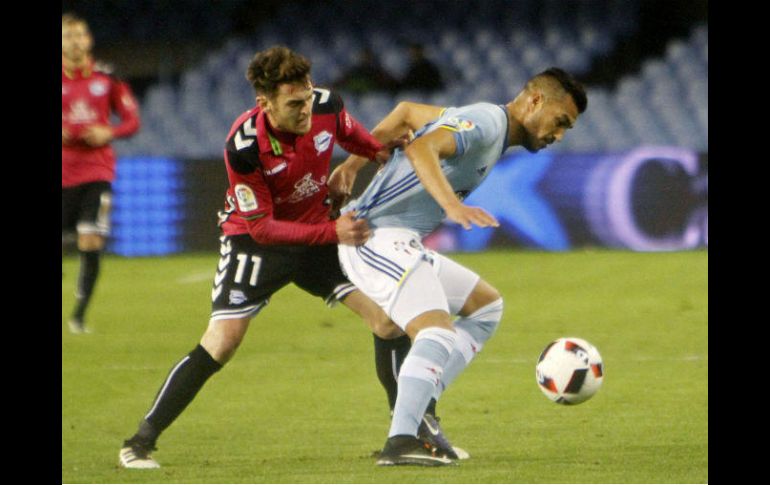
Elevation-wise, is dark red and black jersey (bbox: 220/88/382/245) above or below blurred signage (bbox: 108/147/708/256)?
below

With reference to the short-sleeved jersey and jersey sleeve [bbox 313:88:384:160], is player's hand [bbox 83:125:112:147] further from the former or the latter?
jersey sleeve [bbox 313:88:384:160]

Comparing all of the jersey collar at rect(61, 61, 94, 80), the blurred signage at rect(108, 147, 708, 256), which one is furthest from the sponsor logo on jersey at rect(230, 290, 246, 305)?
the blurred signage at rect(108, 147, 708, 256)

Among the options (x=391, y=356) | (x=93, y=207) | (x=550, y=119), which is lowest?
(x=391, y=356)

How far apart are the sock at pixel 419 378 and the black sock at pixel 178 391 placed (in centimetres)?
82

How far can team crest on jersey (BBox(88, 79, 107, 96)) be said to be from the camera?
9.88 metres

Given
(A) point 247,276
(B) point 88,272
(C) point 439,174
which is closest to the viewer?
(C) point 439,174

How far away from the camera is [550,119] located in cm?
543

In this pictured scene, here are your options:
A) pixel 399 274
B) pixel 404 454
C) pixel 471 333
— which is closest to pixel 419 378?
pixel 404 454

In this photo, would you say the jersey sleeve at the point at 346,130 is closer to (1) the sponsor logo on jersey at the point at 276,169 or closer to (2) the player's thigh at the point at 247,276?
(1) the sponsor logo on jersey at the point at 276,169

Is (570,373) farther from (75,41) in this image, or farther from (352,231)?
(75,41)

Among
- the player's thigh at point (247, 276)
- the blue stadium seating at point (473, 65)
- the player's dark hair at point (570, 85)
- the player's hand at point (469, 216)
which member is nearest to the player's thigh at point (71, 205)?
the player's thigh at point (247, 276)

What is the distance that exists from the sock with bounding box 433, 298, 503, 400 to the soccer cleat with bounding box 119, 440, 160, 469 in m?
1.21

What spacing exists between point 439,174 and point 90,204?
199 inches
